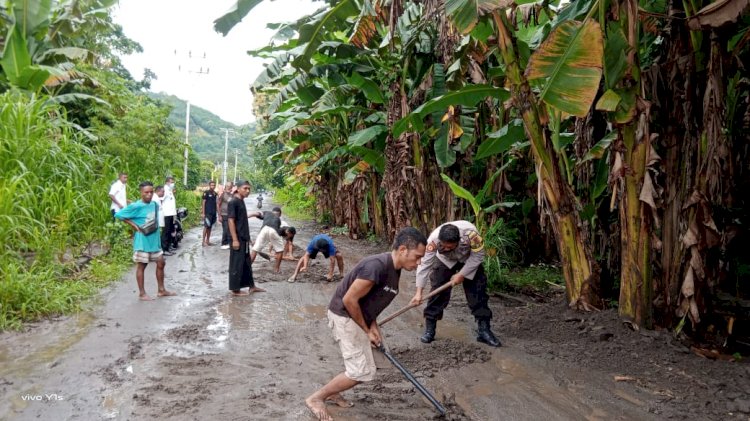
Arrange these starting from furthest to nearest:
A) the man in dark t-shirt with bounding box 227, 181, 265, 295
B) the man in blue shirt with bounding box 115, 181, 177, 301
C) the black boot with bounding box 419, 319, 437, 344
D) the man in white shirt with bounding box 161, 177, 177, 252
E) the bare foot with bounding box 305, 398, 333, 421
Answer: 1. the man in white shirt with bounding box 161, 177, 177, 252
2. the man in dark t-shirt with bounding box 227, 181, 265, 295
3. the man in blue shirt with bounding box 115, 181, 177, 301
4. the black boot with bounding box 419, 319, 437, 344
5. the bare foot with bounding box 305, 398, 333, 421

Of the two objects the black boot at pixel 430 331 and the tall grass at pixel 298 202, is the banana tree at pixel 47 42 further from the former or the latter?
the tall grass at pixel 298 202

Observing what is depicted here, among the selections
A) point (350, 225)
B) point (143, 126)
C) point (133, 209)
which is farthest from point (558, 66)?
point (143, 126)

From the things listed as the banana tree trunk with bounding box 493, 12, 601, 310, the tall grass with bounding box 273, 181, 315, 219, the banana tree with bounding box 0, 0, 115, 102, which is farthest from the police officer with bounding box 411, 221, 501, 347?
the tall grass with bounding box 273, 181, 315, 219

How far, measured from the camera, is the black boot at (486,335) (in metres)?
5.20

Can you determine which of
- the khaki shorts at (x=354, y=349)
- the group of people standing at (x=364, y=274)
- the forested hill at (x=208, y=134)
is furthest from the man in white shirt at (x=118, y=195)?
the forested hill at (x=208, y=134)

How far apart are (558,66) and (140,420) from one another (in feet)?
13.4

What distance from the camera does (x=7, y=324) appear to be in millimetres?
5289

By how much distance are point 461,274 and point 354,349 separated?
1898mm

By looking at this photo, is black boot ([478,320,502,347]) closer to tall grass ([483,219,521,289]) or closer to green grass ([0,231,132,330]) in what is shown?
tall grass ([483,219,521,289])

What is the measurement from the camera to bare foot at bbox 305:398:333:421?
346 cm

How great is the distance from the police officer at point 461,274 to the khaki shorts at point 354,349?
1281mm

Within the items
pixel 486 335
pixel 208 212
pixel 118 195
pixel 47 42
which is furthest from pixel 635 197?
pixel 47 42

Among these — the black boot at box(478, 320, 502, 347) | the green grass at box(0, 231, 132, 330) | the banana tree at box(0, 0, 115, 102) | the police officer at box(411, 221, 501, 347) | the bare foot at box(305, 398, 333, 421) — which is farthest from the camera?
the banana tree at box(0, 0, 115, 102)

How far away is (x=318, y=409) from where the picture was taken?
11.5 ft
